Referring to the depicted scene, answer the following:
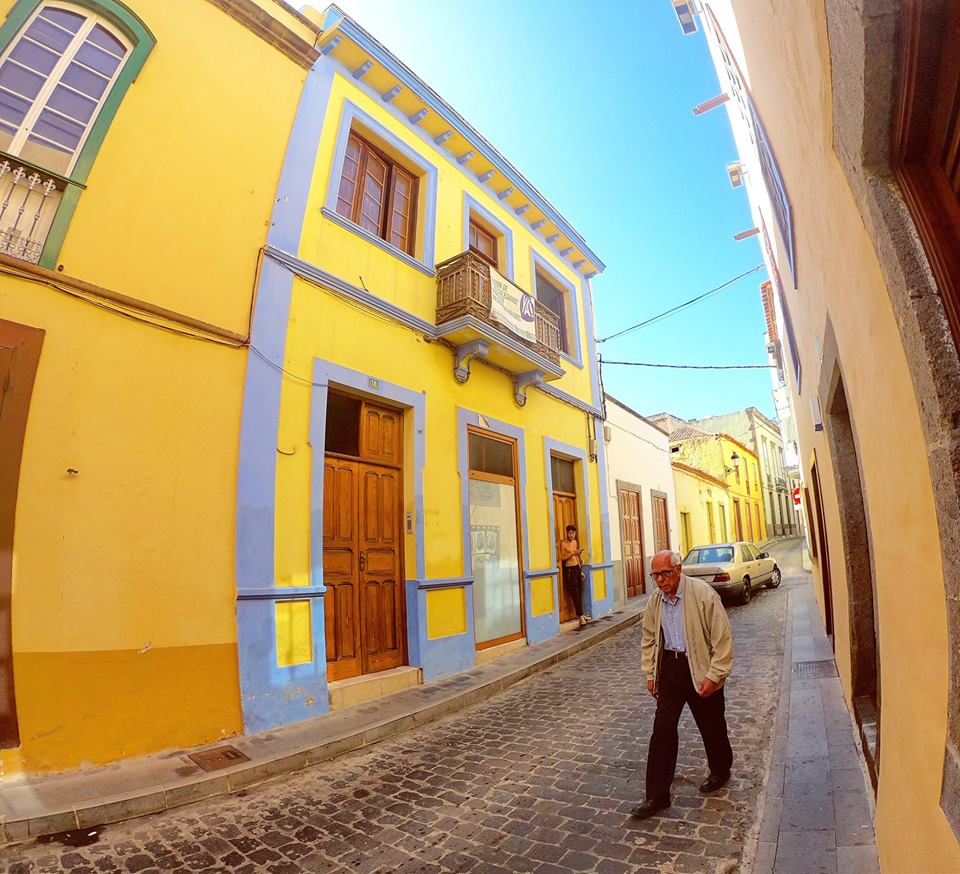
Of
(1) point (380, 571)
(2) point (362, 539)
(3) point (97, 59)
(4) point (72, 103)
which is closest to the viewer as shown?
(4) point (72, 103)

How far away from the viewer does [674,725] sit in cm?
352

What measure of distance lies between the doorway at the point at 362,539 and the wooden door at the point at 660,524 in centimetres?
1097

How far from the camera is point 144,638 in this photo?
4.71 meters

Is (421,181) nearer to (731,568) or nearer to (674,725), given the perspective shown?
(674,725)

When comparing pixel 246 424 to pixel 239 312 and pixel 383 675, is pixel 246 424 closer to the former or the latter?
pixel 239 312

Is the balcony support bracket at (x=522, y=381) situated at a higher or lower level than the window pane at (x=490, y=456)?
higher

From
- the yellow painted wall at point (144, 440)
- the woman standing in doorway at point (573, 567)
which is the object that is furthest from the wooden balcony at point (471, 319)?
the woman standing in doorway at point (573, 567)

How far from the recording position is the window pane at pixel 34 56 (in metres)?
4.97

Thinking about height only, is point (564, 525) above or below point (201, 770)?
above

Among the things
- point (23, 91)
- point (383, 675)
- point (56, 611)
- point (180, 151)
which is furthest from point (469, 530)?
point (23, 91)

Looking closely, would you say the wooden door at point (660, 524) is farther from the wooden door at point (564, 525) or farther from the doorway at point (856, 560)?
the doorway at point (856, 560)

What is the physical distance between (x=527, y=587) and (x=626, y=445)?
7108 mm

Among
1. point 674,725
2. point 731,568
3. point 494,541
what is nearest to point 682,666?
point 674,725

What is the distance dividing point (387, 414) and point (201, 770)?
4488mm
